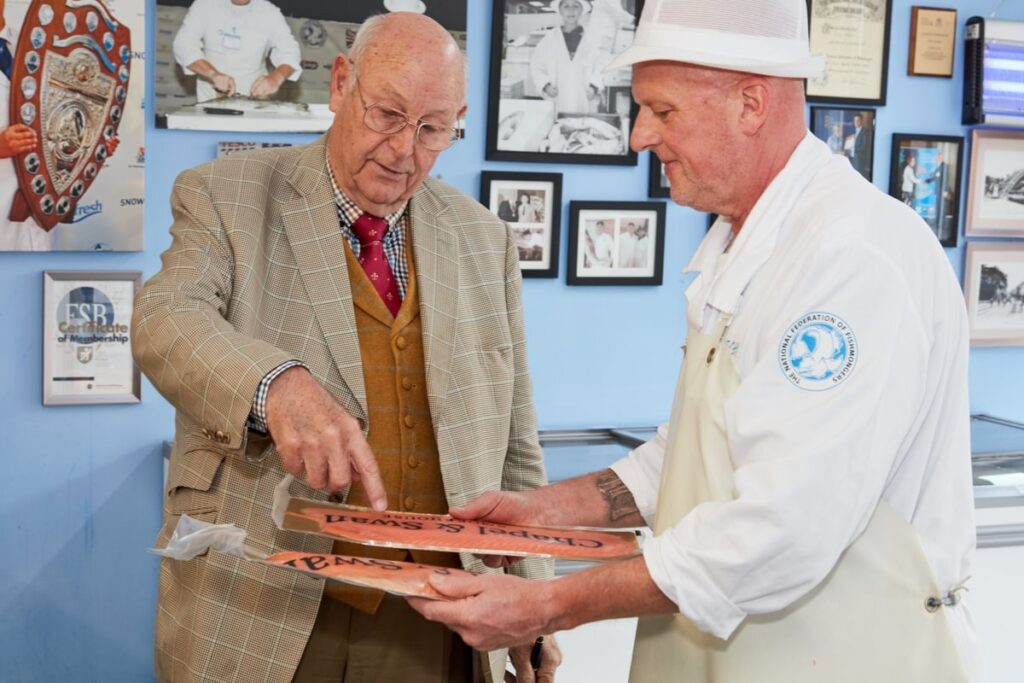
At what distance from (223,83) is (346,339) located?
50.9 inches

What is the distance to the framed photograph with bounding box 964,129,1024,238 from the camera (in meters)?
3.72

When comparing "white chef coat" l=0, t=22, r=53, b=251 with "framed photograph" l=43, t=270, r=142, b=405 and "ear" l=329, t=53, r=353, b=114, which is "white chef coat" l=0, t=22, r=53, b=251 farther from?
"ear" l=329, t=53, r=353, b=114

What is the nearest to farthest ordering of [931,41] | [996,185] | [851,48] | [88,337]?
[88,337] → [851,48] → [931,41] → [996,185]

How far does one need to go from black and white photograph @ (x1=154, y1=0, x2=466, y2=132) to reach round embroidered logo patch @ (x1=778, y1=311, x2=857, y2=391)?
1.88m

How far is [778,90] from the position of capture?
5.01 feet

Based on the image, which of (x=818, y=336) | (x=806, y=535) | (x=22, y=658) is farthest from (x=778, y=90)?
(x=22, y=658)

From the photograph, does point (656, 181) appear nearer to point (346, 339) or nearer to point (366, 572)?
point (346, 339)

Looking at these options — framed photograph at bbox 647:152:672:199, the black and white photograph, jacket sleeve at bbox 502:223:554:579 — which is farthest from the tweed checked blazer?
framed photograph at bbox 647:152:672:199

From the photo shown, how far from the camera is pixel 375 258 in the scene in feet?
6.51

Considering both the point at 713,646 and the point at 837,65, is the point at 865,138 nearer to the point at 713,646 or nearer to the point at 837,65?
the point at 837,65

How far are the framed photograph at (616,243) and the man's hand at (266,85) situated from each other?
815mm

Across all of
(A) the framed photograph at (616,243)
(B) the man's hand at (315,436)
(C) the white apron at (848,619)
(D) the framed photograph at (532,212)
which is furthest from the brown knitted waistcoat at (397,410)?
(A) the framed photograph at (616,243)

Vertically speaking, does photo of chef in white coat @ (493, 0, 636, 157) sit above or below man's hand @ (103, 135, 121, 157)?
above

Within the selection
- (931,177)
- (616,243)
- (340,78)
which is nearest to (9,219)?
(340,78)
